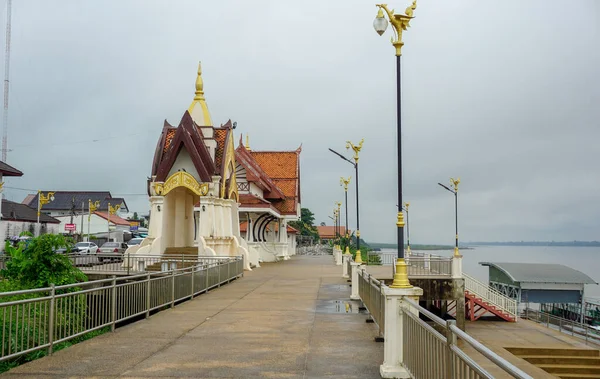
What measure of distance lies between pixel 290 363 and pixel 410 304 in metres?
2.29

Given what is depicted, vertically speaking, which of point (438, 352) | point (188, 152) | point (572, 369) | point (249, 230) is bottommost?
point (572, 369)

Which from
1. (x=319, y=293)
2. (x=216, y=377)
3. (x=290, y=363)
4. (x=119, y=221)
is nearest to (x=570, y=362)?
(x=319, y=293)

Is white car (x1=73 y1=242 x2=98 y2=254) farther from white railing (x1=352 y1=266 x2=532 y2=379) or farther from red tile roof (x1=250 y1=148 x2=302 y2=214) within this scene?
white railing (x1=352 y1=266 x2=532 y2=379)

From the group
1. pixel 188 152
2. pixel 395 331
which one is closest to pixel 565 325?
pixel 188 152

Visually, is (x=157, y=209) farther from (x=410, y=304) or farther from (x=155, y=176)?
(x=410, y=304)

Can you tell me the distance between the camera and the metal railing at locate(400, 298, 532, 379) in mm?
4250

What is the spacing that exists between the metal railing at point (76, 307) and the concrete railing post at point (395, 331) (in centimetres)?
486

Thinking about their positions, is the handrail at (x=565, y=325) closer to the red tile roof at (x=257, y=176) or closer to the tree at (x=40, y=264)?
the red tile roof at (x=257, y=176)

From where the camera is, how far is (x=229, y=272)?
24047mm

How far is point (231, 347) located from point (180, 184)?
799 inches

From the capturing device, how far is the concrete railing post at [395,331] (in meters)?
7.46

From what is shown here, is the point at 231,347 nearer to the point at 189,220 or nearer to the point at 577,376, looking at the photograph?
the point at 577,376

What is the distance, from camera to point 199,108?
3303cm

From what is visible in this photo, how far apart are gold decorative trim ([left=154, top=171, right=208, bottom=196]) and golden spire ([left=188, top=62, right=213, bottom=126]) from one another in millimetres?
4554
